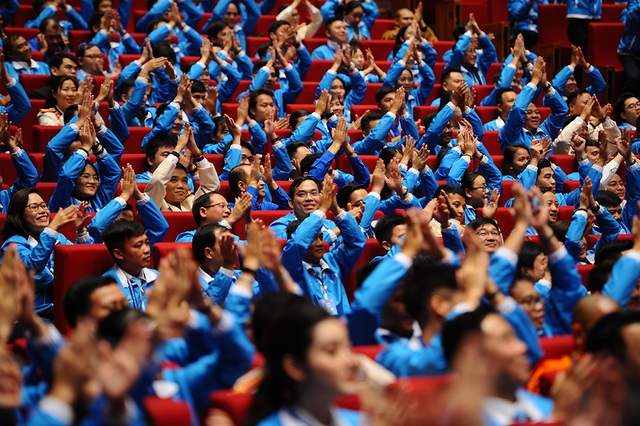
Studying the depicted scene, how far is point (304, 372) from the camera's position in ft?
3.40

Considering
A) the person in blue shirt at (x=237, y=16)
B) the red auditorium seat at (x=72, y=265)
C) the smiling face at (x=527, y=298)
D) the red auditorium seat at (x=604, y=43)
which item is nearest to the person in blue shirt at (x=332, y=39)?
the person in blue shirt at (x=237, y=16)

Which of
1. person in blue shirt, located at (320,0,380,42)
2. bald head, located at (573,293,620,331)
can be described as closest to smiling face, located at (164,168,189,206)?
bald head, located at (573,293,620,331)

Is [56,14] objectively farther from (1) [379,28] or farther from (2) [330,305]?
(2) [330,305]

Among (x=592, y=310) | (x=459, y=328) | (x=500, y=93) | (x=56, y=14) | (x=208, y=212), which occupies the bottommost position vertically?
(x=500, y=93)

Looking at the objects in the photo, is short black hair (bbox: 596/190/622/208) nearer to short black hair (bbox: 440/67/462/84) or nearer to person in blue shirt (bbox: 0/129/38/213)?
short black hair (bbox: 440/67/462/84)

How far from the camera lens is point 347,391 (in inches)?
40.1

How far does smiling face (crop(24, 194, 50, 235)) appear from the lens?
2174mm

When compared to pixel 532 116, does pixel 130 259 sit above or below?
above

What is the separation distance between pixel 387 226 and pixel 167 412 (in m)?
1.10

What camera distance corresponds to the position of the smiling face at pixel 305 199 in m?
2.39

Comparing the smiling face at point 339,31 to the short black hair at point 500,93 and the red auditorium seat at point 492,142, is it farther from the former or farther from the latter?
the red auditorium seat at point 492,142

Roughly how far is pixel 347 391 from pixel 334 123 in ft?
A: 7.84

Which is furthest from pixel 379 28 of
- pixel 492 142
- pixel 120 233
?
pixel 120 233

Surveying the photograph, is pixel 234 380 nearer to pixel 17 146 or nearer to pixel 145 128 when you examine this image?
pixel 17 146
